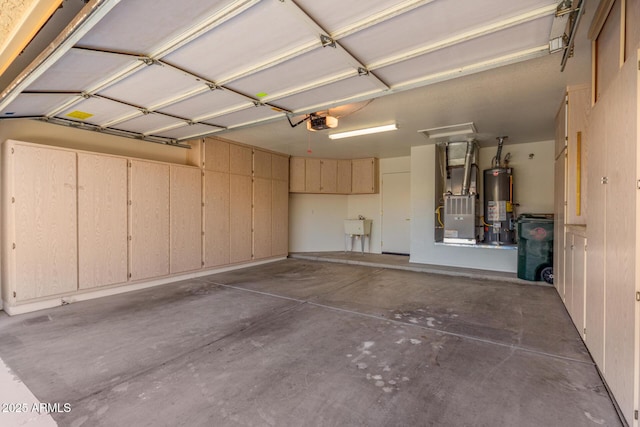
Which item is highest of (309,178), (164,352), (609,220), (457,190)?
(309,178)

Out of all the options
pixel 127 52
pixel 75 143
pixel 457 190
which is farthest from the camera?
pixel 457 190

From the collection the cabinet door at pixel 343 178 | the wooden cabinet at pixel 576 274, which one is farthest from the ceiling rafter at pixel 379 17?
the cabinet door at pixel 343 178

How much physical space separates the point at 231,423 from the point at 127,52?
2.69 meters

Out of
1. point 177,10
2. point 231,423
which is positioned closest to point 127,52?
point 177,10

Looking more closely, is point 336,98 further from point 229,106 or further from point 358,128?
point 358,128

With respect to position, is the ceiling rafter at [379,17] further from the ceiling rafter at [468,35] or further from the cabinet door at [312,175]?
the cabinet door at [312,175]

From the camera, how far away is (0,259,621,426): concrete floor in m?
1.75

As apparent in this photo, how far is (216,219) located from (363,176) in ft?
12.9

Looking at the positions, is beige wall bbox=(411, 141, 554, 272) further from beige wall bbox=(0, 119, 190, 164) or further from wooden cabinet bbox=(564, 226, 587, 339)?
beige wall bbox=(0, 119, 190, 164)

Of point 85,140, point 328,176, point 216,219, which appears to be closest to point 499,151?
point 328,176

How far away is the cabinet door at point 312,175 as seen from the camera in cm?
758

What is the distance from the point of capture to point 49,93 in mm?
2836

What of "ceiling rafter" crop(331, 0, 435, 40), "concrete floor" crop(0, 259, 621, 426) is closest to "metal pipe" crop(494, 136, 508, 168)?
"concrete floor" crop(0, 259, 621, 426)

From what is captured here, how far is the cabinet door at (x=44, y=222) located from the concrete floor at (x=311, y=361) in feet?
1.39
